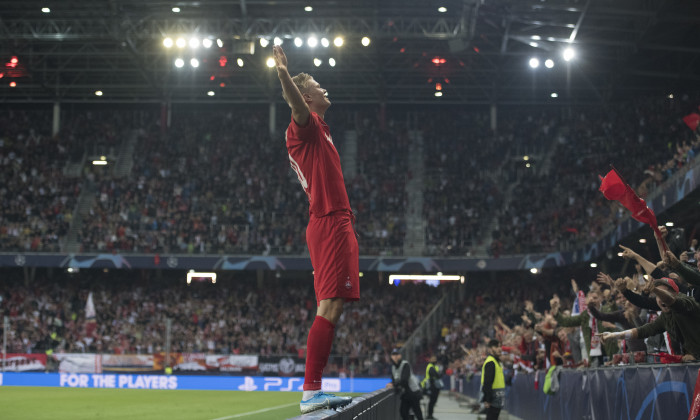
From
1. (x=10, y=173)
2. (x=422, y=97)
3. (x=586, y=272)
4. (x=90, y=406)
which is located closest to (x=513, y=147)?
(x=422, y=97)

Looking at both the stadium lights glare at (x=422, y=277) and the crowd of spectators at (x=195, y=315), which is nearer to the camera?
the crowd of spectators at (x=195, y=315)

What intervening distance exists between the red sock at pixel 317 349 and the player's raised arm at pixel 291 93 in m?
1.27

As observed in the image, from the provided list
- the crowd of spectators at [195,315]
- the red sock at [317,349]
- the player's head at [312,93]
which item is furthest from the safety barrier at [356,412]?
the crowd of spectators at [195,315]

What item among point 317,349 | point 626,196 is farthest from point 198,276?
point 317,349

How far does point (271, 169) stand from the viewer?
44031 mm

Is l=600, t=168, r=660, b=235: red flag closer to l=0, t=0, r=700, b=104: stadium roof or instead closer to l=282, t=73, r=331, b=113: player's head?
l=282, t=73, r=331, b=113: player's head

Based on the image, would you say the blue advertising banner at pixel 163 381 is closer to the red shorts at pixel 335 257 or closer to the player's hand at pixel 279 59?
the red shorts at pixel 335 257

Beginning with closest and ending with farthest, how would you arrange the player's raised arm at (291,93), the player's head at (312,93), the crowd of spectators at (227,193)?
the player's raised arm at (291,93)
the player's head at (312,93)
the crowd of spectators at (227,193)

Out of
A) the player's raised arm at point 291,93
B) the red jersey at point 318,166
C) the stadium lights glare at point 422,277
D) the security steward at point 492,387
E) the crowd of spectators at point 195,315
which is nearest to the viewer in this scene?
the player's raised arm at point 291,93

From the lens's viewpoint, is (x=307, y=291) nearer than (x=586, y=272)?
No

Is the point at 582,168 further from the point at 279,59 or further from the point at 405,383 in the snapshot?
the point at 279,59

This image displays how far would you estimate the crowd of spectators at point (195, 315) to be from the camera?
124ft

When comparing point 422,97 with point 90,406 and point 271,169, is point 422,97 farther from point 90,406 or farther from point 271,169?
point 90,406

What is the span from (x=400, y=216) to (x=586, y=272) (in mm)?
9262
